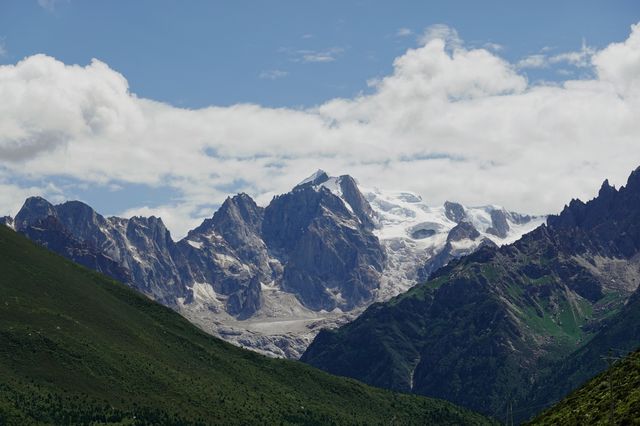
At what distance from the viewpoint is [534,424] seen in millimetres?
167375

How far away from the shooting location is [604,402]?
15062 cm

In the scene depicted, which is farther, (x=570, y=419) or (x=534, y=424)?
(x=534, y=424)

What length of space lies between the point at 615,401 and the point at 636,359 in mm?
14852

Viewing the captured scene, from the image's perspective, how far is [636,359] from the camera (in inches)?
6260

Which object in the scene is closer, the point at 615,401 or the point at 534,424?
the point at 615,401

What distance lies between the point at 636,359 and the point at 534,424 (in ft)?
71.6

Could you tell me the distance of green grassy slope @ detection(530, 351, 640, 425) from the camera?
13800 cm

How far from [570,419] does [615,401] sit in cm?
890

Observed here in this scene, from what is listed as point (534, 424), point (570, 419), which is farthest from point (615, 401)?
point (534, 424)

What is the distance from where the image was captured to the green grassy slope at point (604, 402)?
138000 mm

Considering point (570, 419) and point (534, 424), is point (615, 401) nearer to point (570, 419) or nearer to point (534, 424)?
point (570, 419)

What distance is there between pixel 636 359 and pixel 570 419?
1689 cm

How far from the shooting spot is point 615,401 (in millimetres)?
147000
